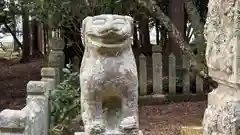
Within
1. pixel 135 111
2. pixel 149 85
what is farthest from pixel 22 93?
pixel 135 111

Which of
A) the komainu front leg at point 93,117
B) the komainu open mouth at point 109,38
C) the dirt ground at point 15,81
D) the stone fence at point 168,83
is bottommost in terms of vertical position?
the dirt ground at point 15,81

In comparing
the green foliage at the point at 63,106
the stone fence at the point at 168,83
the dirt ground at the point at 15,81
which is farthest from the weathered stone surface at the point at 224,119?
the dirt ground at the point at 15,81

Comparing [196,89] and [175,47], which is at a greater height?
[175,47]

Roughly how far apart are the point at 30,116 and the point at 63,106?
1466 mm

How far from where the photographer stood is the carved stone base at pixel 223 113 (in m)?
3.01

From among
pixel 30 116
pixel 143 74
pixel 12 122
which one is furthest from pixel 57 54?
pixel 12 122

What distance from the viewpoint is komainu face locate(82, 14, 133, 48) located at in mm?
2979

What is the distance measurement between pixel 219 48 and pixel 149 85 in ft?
16.2

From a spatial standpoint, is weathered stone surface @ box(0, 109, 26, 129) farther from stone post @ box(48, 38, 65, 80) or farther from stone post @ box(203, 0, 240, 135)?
stone post @ box(48, 38, 65, 80)

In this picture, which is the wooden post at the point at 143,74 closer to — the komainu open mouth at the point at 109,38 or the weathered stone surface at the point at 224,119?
the weathered stone surface at the point at 224,119

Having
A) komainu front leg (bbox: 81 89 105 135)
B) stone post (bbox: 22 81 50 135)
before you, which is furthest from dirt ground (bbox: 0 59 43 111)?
komainu front leg (bbox: 81 89 105 135)

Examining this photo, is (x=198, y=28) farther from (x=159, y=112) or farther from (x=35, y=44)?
(x=35, y=44)

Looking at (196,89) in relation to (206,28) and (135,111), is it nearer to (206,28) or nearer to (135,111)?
(206,28)

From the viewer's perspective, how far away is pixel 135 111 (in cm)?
320
